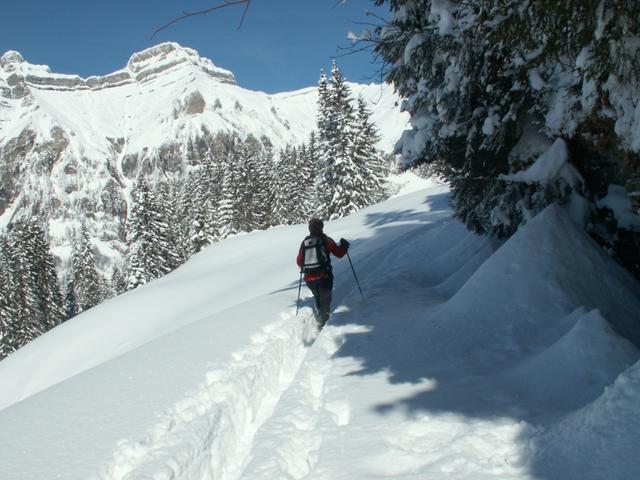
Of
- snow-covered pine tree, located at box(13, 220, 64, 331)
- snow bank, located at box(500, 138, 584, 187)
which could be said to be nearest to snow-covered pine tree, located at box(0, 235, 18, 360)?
snow-covered pine tree, located at box(13, 220, 64, 331)

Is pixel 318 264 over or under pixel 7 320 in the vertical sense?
under

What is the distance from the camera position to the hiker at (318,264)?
918 centimetres

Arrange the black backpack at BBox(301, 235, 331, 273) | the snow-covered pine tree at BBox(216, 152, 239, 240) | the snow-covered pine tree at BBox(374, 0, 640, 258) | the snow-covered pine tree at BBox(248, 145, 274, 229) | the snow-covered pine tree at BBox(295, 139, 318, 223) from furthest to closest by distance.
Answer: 1. the snow-covered pine tree at BBox(248, 145, 274, 229)
2. the snow-covered pine tree at BBox(295, 139, 318, 223)
3. the snow-covered pine tree at BBox(216, 152, 239, 240)
4. the black backpack at BBox(301, 235, 331, 273)
5. the snow-covered pine tree at BBox(374, 0, 640, 258)

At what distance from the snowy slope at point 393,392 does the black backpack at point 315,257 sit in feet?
3.50

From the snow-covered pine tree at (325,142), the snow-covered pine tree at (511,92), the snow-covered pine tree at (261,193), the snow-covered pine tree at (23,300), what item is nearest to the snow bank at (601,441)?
the snow-covered pine tree at (511,92)

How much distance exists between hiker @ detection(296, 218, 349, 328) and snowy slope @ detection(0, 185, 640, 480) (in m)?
0.60

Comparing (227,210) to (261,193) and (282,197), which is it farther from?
(261,193)

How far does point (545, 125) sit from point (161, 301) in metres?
13.6

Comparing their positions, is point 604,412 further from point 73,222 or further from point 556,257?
point 73,222

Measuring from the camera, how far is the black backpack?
916cm

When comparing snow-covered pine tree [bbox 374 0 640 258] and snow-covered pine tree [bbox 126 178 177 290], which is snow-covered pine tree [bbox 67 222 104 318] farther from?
snow-covered pine tree [bbox 374 0 640 258]

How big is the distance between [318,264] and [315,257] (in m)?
0.16

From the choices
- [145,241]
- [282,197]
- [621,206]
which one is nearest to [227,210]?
[282,197]

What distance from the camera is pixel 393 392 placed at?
202 inches
